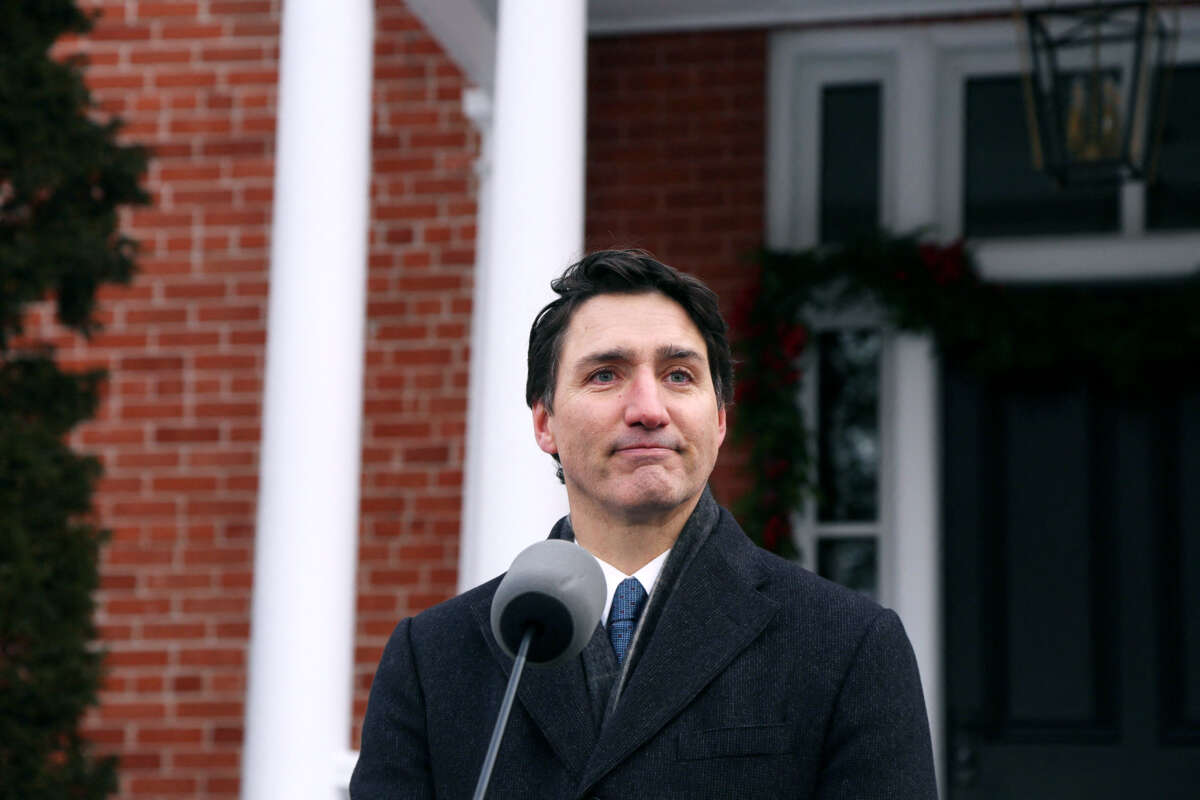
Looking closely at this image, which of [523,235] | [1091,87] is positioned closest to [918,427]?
[1091,87]

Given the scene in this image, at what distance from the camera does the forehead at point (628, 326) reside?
6.25 ft

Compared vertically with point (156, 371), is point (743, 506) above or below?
below

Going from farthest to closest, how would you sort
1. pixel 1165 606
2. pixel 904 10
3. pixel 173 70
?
pixel 173 70, pixel 904 10, pixel 1165 606

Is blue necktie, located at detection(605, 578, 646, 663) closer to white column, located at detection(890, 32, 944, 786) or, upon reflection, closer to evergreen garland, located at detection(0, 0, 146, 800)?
evergreen garland, located at detection(0, 0, 146, 800)

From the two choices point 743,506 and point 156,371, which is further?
point 156,371

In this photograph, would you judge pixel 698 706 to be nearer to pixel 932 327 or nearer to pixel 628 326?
pixel 628 326

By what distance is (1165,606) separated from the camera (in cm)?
570

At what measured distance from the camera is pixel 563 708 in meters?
1.87

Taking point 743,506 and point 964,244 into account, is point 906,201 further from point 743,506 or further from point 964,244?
point 743,506

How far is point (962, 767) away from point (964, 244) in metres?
1.93

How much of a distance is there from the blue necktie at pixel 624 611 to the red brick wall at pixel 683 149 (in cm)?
423

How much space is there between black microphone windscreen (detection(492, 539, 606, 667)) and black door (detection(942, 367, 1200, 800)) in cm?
454

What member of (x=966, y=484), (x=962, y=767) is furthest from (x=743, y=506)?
(x=962, y=767)

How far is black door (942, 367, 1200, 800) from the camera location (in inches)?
221
